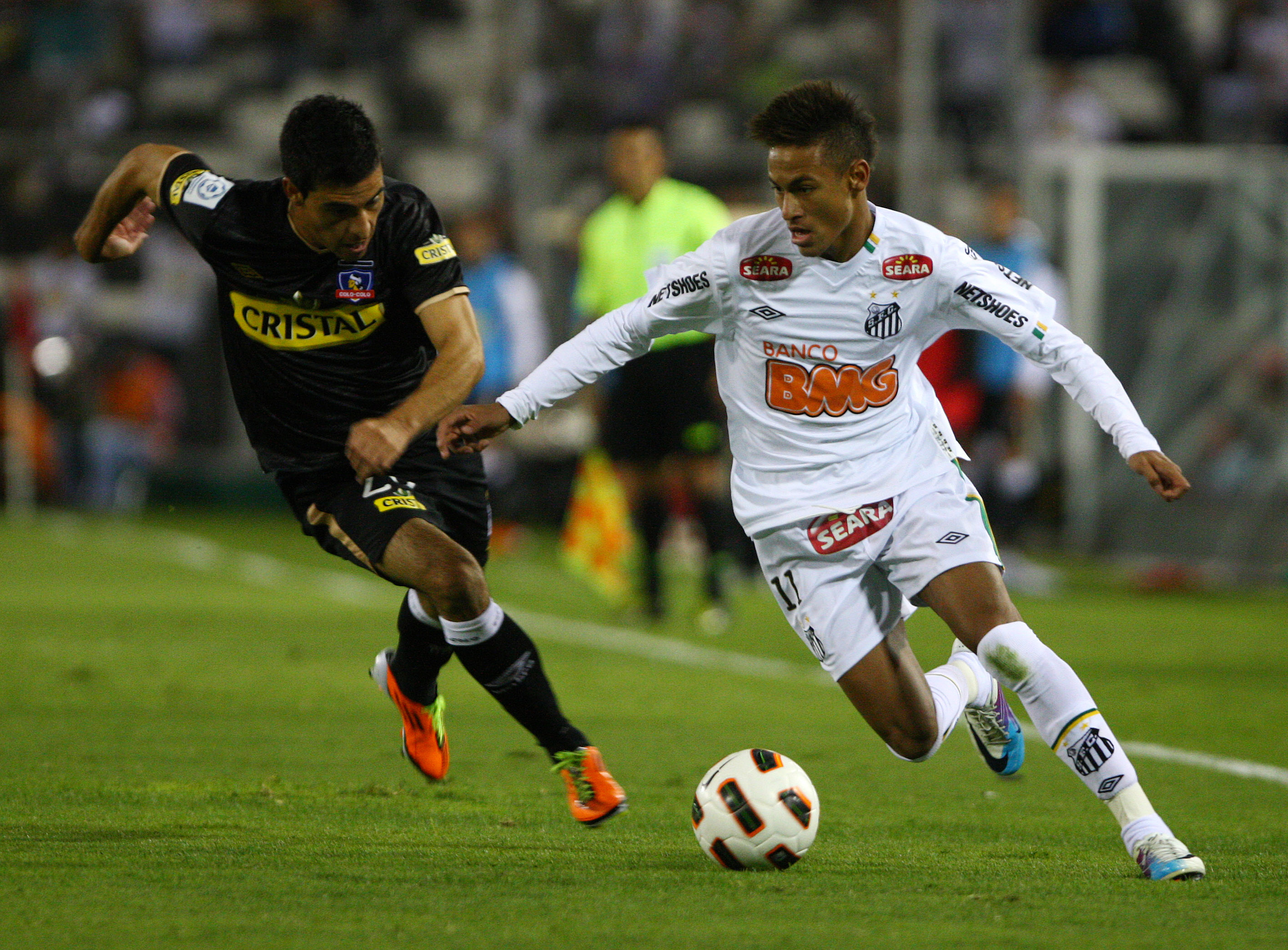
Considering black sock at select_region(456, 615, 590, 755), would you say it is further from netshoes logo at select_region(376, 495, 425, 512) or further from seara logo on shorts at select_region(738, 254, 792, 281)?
seara logo on shorts at select_region(738, 254, 792, 281)

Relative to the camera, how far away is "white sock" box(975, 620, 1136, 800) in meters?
4.55

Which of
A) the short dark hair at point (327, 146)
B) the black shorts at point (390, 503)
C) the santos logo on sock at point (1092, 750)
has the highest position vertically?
the short dark hair at point (327, 146)

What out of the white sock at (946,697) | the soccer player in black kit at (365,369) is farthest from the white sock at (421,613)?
the white sock at (946,697)

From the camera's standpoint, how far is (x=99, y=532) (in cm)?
1714

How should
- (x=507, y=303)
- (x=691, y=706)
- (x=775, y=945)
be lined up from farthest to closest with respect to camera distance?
(x=507, y=303) < (x=691, y=706) < (x=775, y=945)

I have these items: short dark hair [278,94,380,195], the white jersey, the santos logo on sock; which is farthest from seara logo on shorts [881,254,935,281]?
short dark hair [278,94,380,195]

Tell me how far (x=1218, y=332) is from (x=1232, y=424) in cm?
80

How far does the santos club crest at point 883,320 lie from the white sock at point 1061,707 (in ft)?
2.91

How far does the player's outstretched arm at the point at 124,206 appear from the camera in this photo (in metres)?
5.78

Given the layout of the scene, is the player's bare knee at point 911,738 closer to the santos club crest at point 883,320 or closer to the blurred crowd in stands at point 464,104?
the santos club crest at point 883,320

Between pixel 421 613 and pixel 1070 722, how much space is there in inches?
86.1

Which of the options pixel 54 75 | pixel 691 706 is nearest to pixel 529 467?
pixel 54 75

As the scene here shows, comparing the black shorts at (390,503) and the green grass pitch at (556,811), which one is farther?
the black shorts at (390,503)

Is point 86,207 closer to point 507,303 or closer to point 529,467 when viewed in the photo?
point 529,467
